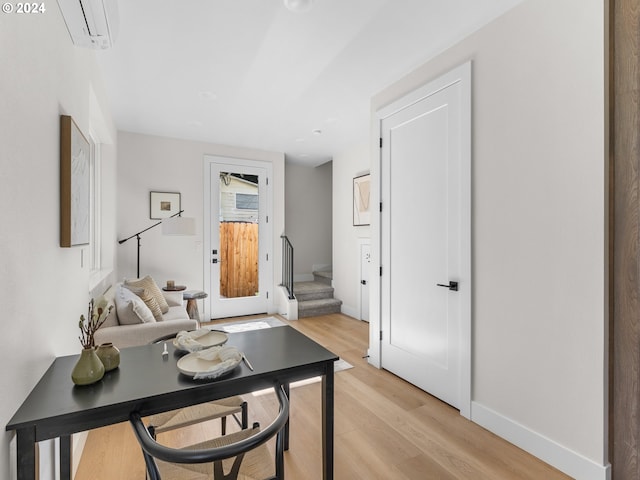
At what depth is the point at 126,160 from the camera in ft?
14.2

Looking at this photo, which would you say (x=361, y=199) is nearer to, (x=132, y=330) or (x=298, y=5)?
(x=298, y=5)

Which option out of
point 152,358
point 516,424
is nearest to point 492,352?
point 516,424

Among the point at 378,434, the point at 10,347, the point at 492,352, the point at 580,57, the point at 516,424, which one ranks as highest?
the point at 580,57

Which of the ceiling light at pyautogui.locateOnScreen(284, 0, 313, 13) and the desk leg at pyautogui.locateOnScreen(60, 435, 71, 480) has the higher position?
the ceiling light at pyautogui.locateOnScreen(284, 0, 313, 13)

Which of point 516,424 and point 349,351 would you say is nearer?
point 516,424

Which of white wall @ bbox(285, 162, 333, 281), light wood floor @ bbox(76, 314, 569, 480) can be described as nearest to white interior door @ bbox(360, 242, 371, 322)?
white wall @ bbox(285, 162, 333, 281)

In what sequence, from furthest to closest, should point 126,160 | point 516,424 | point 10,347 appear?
point 126,160
point 516,424
point 10,347

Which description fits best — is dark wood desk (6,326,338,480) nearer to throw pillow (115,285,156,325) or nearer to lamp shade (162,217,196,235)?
throw pillow (115,285,156,325)

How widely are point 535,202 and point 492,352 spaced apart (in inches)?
38.6

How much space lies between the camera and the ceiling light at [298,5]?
74.3 inches

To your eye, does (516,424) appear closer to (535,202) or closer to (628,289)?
(628,289)

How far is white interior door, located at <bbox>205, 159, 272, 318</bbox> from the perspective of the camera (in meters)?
4.84

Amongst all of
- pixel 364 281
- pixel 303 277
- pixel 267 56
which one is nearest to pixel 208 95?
pixel 267 56

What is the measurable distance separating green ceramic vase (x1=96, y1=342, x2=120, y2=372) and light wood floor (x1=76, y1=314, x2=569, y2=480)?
0.86 meters
